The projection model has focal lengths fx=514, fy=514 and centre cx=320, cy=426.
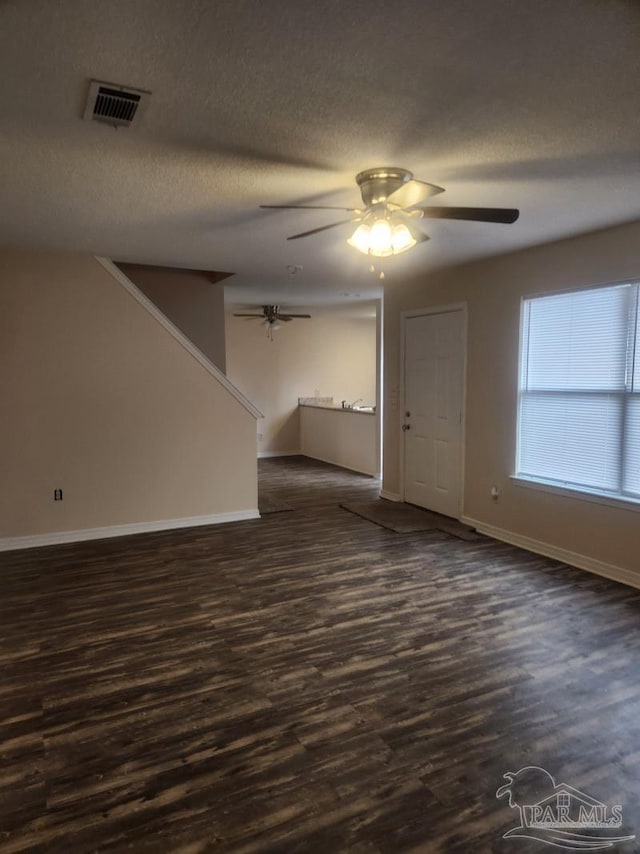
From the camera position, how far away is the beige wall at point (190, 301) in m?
5.77

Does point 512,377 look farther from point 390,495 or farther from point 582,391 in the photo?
point 390,495

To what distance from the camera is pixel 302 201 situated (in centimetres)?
301

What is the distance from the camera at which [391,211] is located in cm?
263

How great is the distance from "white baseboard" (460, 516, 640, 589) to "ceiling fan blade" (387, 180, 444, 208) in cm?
286

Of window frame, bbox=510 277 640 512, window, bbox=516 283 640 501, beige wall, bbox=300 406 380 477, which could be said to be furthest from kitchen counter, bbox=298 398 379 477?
window, bbox=516 283 640 501

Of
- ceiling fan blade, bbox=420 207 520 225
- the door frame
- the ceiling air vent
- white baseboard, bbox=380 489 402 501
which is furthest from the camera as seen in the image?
white baseboard, bbox=380 489 402 501

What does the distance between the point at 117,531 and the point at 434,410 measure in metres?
3.33

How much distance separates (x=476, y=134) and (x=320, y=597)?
2741 millimetres

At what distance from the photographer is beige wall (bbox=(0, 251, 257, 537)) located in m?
4.32

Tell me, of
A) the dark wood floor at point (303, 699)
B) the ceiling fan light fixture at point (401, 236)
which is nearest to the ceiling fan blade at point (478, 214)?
the ceiling fan light fixture at point (401, 236)

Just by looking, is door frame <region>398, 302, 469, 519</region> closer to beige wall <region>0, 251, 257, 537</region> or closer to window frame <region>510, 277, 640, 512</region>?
window frame <region>510, 277, 640, 512</region>

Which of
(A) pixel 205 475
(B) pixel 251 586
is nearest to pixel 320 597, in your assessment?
(B) pixel 251 586

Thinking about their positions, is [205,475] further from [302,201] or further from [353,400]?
[353,400]

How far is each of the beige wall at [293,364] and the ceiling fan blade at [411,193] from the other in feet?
19.7
